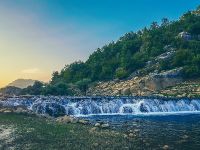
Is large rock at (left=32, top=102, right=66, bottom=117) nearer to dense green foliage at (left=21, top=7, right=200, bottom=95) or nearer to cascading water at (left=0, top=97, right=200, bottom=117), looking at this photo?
cascading water at (left=0, top=97, right=200, bottom=117)

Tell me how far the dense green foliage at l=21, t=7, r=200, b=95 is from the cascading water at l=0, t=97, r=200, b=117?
1689 inches

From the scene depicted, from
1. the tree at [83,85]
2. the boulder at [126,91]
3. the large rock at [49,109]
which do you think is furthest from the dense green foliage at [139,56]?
the large rock at [49,109]

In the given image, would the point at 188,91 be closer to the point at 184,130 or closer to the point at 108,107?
the point at 108,107

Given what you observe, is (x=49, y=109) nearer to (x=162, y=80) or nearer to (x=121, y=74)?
(x=162, y=80)

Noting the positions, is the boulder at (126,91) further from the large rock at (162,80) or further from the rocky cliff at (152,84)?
the large rock at (162,80)

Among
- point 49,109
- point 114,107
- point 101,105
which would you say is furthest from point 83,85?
point 49,109

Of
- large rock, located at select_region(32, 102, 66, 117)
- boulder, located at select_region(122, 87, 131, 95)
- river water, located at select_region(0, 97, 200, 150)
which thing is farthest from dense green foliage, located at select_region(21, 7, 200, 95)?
large rock, located at select_region(32, 102, 66, 117)

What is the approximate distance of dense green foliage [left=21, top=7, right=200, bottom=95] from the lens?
14575cm

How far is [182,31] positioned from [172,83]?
4829cm

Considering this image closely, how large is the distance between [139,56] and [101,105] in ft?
251

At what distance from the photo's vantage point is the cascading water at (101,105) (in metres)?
87.6

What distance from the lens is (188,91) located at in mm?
119938

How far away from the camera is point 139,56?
16550cm

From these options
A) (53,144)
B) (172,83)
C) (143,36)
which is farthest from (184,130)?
(143,36)
